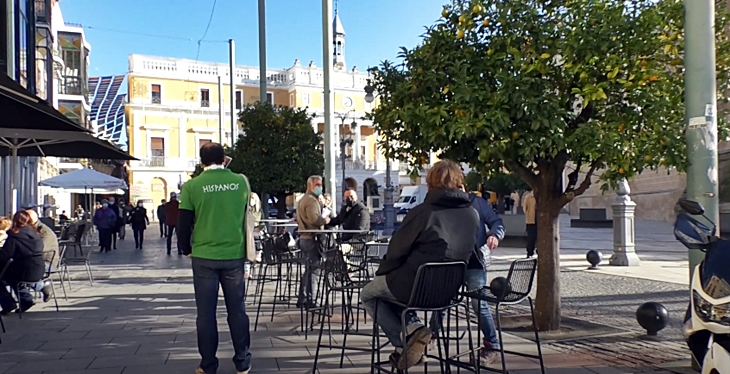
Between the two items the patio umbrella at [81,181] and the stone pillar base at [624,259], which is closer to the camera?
the stone pillar base at [624,259]

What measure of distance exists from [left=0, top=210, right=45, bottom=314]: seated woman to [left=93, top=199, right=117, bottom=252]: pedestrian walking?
12157mm

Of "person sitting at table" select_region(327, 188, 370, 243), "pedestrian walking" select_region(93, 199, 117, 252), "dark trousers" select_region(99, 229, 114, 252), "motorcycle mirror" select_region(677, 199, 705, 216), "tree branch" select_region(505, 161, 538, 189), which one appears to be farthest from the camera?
"dark trousers" select_region(99, 229, 114, 252)

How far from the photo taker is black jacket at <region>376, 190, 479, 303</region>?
14.9 ft

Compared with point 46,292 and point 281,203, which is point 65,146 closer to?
point 46,292

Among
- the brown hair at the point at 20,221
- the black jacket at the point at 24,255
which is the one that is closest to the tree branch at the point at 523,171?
the black jacket at the point at 24,255

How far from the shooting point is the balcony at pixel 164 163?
58.4m

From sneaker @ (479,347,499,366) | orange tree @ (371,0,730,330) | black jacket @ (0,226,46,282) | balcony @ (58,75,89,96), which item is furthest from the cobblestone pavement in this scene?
balcony @ (58,75,89,96)

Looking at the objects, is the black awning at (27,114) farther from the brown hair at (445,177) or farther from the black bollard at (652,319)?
the black bollard at (652,319)

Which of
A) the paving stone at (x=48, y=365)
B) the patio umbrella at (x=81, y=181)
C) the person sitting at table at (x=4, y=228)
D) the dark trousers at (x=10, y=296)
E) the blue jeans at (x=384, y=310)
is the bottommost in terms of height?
the paving stone at (x=48, y=365)

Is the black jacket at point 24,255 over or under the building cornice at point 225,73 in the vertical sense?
under

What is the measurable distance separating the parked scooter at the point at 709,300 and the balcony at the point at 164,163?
56.8m

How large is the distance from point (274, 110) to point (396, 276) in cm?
1411

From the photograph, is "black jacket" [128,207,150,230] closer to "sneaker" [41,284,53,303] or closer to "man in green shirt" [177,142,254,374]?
"sneaker" [41,284,53,303]

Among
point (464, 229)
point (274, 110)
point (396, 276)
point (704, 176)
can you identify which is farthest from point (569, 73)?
point (274, 110)
